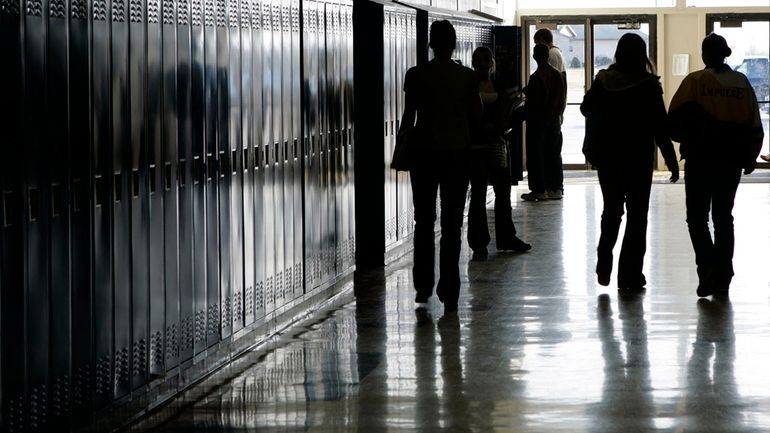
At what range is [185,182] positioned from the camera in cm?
609

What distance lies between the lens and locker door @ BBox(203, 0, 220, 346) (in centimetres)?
639

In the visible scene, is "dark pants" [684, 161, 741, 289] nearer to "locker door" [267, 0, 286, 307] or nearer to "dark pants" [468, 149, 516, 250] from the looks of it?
"dark pants" [468, 149, 516, 250]

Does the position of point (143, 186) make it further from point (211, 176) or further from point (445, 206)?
point (445, 206)

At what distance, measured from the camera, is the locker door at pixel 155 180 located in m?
5.64

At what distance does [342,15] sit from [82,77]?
4.30 m

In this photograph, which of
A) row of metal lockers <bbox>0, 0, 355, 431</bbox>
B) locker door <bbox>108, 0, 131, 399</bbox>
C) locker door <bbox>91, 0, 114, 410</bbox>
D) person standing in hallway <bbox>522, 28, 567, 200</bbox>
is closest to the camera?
row of metal lockers <bbox>0, 0, 355, 431</bbox>

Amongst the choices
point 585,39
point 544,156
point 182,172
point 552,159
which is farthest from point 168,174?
point 585,39

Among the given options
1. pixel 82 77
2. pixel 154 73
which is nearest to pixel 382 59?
pixel 154 73

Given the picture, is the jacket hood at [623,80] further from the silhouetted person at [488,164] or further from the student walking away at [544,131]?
the student walking away at [544,131]

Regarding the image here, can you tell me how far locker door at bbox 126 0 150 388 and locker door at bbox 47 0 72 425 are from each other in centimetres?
66

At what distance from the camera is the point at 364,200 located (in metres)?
10.3

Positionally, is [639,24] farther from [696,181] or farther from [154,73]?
[154,73]

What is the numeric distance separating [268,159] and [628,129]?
2.29 meters

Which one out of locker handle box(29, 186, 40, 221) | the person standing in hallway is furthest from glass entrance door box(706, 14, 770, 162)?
locker handle box(29, 186, 40, 221)
